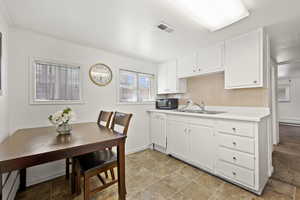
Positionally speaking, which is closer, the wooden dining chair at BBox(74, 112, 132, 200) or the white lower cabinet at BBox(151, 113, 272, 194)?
the wooden dining chair at BBox(74, 112, 132, 200)

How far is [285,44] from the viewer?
236 cm

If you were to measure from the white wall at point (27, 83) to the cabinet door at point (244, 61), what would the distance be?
6.61 ft

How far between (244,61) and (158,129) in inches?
79.3

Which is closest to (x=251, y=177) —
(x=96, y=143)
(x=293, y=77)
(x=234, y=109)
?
(x=234, y=109)

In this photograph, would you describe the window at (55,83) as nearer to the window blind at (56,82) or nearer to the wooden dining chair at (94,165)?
the window blind at (56,82)

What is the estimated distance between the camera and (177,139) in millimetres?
2568

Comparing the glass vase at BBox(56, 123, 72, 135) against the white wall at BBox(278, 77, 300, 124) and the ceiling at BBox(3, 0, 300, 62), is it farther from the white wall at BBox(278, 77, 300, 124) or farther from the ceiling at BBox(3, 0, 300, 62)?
the white wall at BBox(278, 77, 300, 124)

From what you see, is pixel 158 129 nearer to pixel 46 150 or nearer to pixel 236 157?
pixel 236 157

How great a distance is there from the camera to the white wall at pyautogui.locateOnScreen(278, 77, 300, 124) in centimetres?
614

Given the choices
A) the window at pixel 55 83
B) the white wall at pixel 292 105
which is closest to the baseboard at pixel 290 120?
the white wall at pixel 292 105

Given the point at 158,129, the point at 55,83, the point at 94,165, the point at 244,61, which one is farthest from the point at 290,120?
the point at 55,83

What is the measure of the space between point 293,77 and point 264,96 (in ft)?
20.9

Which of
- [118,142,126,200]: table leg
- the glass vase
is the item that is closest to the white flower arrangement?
the glass vase

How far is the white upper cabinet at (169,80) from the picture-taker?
3.09 m
